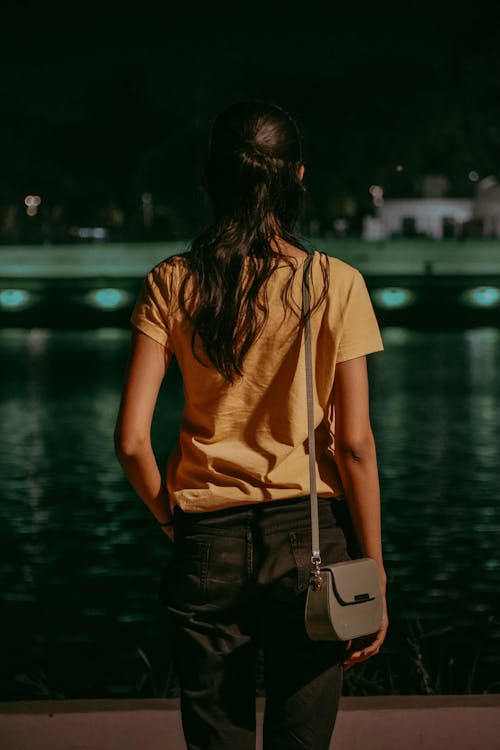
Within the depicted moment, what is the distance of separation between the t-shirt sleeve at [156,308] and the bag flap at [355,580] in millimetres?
543

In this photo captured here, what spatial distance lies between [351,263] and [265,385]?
182 ft

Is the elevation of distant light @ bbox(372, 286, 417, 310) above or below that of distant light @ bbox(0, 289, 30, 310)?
below

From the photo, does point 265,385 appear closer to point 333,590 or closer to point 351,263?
point 333,590

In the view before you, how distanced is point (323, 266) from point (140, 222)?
4882 inches

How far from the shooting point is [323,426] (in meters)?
2.89

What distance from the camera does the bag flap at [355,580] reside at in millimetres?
2711

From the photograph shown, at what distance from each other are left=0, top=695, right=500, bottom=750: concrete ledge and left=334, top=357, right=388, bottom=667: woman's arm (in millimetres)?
1115

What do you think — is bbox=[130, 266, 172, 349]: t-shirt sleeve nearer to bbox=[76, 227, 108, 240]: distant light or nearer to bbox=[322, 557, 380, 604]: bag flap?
bbox=[322, 557, 380, 604]: bag flap

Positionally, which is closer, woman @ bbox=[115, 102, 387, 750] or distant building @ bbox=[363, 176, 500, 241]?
woman @ bbox=[115, 102, 387, 750]

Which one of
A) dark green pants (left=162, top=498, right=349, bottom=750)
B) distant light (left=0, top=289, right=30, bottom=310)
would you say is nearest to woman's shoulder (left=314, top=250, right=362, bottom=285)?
dark green pants (left=162, top=498, right=349, bottom=750)

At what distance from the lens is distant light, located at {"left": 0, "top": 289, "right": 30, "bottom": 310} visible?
59281 millimetres

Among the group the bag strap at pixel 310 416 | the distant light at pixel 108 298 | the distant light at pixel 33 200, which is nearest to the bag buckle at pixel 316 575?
the bag strap at pixel 310 416

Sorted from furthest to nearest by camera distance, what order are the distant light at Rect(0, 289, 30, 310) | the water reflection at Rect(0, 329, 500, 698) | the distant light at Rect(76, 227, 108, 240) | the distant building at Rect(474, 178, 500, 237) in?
the distant light at Rect(76, 227, 108, 240) < the distant building at Rect(474, 178, 500, 237) < the distant light at Rect(0, 289, 30, 310) < the water reflection at Rect(0, 329, 500, 698)

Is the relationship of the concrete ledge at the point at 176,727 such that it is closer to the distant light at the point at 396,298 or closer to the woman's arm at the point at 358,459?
the woman's arm at the point at 358,459
